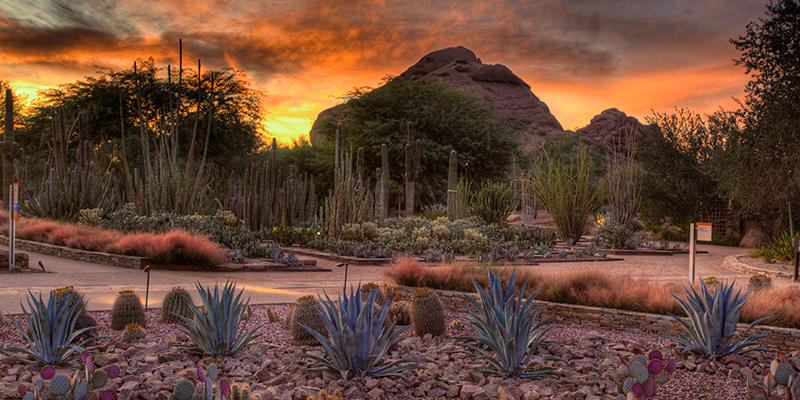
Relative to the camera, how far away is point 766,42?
46.4 feet

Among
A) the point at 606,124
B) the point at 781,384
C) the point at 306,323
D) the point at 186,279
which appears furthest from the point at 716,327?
the point at 606,124

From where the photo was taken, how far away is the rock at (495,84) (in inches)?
3155

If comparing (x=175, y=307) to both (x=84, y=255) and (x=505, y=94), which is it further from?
(x=505, y=94)

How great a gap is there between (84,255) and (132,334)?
733 cm

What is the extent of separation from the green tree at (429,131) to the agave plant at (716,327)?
85.0ft

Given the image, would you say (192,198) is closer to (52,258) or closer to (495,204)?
(52,258)

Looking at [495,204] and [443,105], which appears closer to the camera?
[495,204]

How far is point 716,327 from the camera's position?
14.7ft

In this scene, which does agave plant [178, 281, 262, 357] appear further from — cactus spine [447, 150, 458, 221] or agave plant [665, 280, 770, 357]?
cactus spine [447, 150, 458, 221]

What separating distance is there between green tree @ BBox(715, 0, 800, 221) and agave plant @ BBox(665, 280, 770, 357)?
9.76 metres

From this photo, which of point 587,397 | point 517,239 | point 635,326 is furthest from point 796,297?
point 517,239

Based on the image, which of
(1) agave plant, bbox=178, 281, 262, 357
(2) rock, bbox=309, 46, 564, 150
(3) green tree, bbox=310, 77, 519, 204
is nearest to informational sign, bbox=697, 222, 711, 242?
(1) agave plant, bbox=178, 281, 262, 357

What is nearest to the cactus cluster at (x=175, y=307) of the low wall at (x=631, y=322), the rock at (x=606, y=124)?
the low wall at (x=631, y=322)

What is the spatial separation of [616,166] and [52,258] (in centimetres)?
1480
